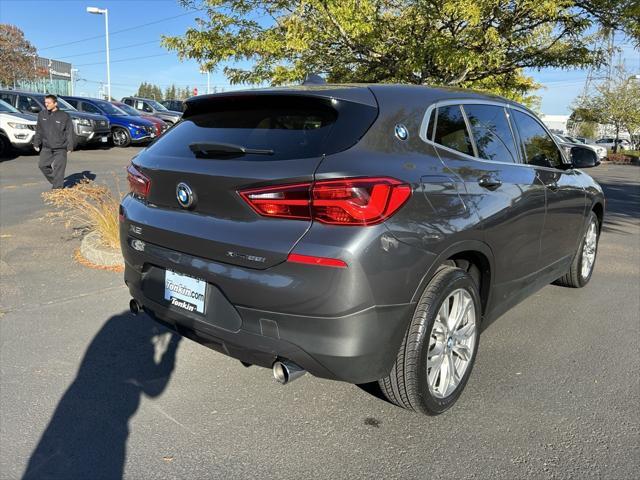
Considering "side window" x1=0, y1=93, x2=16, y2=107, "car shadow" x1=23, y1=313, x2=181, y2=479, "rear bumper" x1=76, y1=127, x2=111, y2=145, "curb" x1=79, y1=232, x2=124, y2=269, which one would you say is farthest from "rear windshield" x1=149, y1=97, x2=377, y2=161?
"side window" x1=0, y1=93, x2=16, y2=107

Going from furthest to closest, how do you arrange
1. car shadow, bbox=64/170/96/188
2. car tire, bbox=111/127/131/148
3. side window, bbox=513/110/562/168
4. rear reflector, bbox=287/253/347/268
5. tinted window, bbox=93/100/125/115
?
tinted window, bbox=93/100/125/115
car tire, bbox=111/127/131/148
car shadow, bbox=64/170/96/188
side window, bbox=513/110/562/168
rear reflector, bbox=287/253/347/268

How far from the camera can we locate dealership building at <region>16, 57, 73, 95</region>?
4722 centimetres

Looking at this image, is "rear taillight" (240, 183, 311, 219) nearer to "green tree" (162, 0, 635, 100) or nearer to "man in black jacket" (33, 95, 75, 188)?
"green tree" (162, 0, 635, 100)

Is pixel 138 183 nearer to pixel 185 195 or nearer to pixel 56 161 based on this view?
pixel 185 195

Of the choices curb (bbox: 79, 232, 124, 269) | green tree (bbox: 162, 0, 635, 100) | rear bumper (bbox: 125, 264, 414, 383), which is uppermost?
green tree (bbox: 162, 0, 635, 100)

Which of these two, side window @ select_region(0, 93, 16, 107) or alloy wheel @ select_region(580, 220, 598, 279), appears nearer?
alloy wheel @ select_region(580, 220, 598, 279)

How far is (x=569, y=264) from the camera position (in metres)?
4.71

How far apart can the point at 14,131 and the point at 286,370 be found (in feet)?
52.6

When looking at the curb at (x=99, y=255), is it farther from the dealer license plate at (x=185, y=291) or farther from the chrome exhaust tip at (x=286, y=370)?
the chrome exhaust tip at (x=286, y=370)

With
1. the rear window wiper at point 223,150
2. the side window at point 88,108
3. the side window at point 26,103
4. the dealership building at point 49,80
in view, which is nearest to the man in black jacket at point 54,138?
the rear window wiper at point 223,150

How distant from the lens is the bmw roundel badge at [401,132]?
267cm

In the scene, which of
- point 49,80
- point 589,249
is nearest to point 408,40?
point 589,249

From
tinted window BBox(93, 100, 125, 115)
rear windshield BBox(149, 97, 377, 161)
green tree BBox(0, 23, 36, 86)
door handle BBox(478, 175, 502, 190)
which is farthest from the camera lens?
green tree BBox(0, 23, 36, 86)

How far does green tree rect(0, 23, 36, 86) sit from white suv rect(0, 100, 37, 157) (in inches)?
1166
